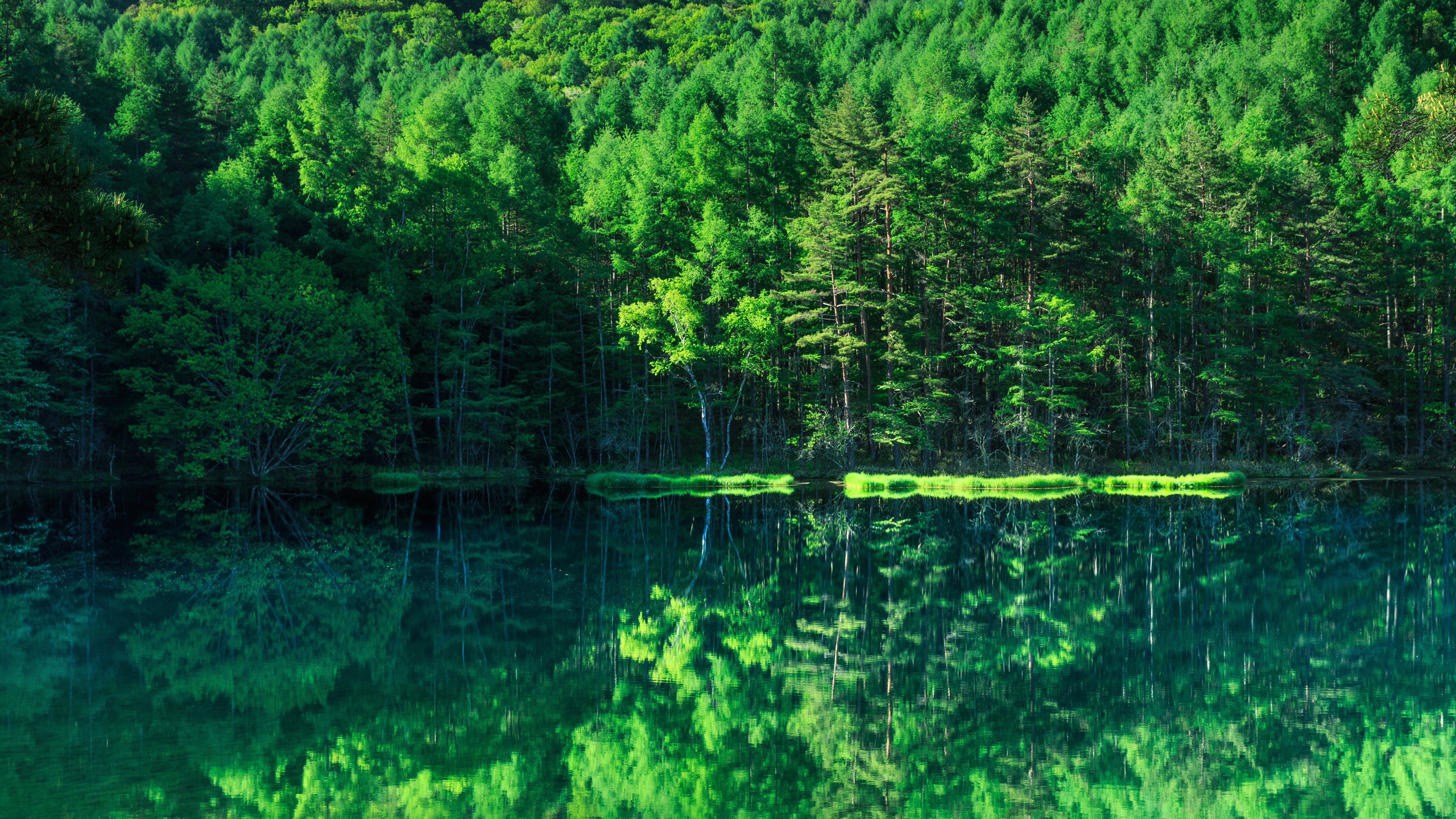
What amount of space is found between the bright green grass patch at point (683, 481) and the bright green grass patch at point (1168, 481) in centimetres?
1073

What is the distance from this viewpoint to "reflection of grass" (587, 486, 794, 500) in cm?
3672

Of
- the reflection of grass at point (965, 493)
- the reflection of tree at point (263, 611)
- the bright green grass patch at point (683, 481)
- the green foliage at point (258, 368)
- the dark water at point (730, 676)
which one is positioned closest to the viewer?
the dark water at point (730, 676)

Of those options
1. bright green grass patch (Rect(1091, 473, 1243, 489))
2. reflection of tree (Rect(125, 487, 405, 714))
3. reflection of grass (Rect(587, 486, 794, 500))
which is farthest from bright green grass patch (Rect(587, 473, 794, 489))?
reflection of tree (Rect(125, 487, 405, 714))

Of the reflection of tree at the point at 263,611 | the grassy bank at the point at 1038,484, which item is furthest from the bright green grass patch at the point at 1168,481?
the reflection of tree at the point at 263,611

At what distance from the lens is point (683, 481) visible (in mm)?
40375

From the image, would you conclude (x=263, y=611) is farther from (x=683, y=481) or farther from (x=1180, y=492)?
(x=1180, y=492)

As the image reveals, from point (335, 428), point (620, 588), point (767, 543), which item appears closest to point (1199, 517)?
point (767, 543)

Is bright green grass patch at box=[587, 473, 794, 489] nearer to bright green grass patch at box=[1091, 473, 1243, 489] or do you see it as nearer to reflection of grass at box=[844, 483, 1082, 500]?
reflection of grass at box=[844, 483, 1082, 500]

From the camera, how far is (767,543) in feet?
77.1

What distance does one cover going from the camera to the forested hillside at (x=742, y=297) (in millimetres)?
41000

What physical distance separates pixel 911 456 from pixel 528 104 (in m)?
29.7

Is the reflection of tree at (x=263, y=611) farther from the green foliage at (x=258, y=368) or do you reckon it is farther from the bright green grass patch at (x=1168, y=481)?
the bright green grass patch at (x=1168, y=481)

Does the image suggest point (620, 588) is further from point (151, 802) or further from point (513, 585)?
point (151, 802)

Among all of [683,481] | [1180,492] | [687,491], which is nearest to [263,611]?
[687,491]
